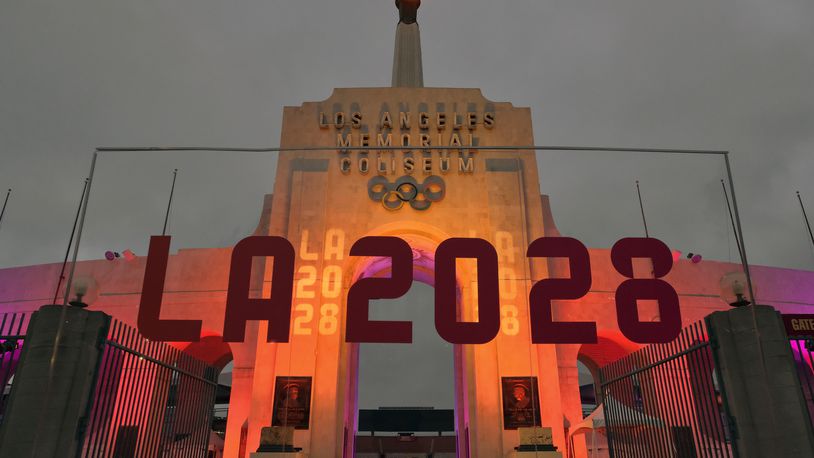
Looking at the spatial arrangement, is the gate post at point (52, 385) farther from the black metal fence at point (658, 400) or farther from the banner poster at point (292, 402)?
the black metal fence at point (658, 400)

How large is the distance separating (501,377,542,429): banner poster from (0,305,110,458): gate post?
1518 centimetres

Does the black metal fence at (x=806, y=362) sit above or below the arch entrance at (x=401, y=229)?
below

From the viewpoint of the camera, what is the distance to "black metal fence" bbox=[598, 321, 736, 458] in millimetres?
11539

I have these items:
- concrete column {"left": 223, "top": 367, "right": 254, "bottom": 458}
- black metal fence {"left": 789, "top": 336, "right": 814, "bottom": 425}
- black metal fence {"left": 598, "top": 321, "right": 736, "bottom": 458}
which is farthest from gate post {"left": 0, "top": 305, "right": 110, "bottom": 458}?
concrete column {"left": 223, "top": 367, "right": 254, "bottom": 458}

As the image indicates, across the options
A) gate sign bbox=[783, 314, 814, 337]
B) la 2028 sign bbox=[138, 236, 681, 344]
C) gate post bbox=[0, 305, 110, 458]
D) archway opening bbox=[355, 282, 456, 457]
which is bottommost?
gate post bbox=[0, 305, 110, 458]

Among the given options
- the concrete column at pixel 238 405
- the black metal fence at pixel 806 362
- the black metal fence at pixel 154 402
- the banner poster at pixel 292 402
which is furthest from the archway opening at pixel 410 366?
the black metal fence at pixel 154 402

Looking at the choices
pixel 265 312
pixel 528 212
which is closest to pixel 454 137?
pixel 528 212

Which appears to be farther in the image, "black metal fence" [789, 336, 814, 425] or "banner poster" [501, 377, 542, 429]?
"banner poster" [501, 377, 542, 429]

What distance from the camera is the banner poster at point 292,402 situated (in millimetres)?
21062

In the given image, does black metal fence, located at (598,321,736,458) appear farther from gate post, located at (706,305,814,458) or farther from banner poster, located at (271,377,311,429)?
banner poster, located at (271,377,311,429)

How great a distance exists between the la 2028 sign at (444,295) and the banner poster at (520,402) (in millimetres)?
5588

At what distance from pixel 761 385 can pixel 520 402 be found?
12.5 metres

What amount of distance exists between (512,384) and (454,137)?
10942 millimetres

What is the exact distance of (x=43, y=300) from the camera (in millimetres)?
27469
